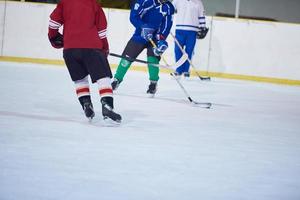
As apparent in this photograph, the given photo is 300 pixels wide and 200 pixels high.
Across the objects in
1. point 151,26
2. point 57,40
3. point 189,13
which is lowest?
point 189,13

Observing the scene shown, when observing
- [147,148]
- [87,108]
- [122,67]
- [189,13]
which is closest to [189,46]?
[189,13]

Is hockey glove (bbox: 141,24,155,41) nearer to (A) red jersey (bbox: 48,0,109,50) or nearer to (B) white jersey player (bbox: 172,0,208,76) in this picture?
(A) red jersey (bbox: 48,0,109,50)

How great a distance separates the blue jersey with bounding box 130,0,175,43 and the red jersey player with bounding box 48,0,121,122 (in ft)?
5.09

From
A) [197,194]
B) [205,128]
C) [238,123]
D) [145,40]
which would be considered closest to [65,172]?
[197,194]

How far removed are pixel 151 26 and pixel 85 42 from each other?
5.76 ft

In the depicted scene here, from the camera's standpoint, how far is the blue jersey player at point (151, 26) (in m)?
5.88

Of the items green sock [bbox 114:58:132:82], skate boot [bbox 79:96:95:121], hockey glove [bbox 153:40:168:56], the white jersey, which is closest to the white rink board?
the white jersey

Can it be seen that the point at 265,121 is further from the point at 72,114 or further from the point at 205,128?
the point at 72,114

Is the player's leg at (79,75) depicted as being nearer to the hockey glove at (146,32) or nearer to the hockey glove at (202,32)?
the hockey glove at (146,32)

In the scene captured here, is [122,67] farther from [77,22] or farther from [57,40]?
[77,22]

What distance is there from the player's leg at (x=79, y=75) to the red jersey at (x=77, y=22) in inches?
2.0

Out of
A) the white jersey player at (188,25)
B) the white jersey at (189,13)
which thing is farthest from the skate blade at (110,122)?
the white jersey at (189,13)

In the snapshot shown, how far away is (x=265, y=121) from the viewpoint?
201 inches

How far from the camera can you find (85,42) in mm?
4266
